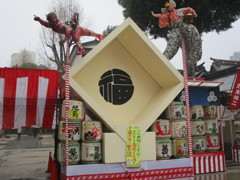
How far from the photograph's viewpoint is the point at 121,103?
A: 8312mm

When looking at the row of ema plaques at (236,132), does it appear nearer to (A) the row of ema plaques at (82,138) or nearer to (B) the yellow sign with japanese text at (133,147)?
(B) the yellow sign with japanese text at (133,147)

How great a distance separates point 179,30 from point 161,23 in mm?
2120

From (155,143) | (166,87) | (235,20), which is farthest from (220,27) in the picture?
(155,143)

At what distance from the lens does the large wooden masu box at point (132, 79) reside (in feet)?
23.7

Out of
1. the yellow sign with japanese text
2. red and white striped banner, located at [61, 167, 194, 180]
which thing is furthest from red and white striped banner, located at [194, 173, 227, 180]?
the yellow sign with japanese text

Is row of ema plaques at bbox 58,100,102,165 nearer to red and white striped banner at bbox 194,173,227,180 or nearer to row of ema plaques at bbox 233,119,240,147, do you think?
red and white striped banner at bbox 194,173,227,180

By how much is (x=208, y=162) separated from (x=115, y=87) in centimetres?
551

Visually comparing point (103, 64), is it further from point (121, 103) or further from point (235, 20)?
point (235, 20)

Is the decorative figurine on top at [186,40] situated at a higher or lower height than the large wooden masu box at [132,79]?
higher

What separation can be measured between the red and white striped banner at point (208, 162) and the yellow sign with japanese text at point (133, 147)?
14.0ft

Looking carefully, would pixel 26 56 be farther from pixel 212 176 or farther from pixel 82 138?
pixel 82 138

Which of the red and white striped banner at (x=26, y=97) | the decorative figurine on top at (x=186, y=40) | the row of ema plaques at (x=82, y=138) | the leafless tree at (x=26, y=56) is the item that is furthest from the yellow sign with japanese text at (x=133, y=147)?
the leafless tree at (x=26, y=56)

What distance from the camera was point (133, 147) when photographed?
7.25 meters

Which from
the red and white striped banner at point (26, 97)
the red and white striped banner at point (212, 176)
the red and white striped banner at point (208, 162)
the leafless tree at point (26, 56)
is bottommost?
the red and white striped banner at point (212, 176)
